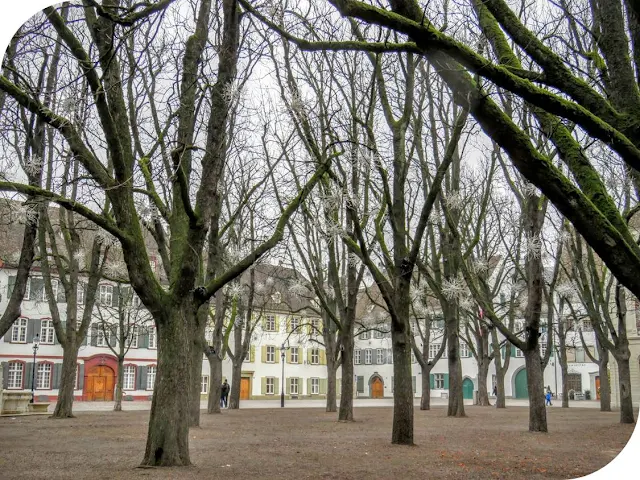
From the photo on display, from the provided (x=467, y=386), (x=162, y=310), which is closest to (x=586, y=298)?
(x=162, y=310)

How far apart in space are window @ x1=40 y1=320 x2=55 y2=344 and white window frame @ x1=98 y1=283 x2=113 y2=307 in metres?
1.68

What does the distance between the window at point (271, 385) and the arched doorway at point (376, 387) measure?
7807 millimetres

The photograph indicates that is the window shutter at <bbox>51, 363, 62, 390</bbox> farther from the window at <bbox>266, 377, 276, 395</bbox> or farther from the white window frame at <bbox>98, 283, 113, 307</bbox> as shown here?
the window at <bbox>266, 377, 276, 395</bbox>

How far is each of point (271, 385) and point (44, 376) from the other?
2860cm

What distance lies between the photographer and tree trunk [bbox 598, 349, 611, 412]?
642 inches

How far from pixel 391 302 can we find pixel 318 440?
317 centimetres

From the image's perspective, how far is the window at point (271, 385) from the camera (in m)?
45.1

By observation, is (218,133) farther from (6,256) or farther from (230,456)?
(6,256)

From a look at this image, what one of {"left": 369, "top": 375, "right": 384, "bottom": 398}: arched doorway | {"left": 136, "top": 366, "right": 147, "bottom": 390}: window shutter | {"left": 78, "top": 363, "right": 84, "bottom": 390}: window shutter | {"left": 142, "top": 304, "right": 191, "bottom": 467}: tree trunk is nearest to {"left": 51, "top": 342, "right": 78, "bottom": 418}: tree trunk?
{"left": 136, "top": 366, "right": 147, "bottom": 390}: window shutter

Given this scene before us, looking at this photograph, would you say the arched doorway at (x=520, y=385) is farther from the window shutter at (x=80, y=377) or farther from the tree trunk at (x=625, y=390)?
the window shutter at (x=80, y=377)

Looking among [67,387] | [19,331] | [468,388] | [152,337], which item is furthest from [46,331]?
[468,388]

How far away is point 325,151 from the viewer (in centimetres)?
1091

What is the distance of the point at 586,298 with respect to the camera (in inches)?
644

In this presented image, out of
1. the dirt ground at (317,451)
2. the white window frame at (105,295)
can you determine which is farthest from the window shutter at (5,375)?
the white window frame at (105,295)
